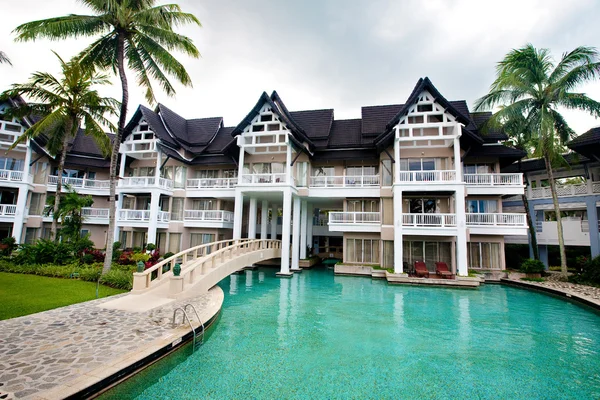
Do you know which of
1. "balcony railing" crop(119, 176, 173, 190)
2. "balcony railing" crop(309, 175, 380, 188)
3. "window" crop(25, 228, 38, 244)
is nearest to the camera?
"balcony railing" crop(309, 175, 380, 188)

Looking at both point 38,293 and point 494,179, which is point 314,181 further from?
point 38,293

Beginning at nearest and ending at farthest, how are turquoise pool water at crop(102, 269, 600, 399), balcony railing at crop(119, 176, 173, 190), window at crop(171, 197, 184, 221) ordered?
turquoise pool water at crop(102, 269, 600, 399), balcony railing at crop(119, 176, 173, 190), window at crop(171, 197, 184, 221)

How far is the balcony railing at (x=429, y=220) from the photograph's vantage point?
16562 millimetres

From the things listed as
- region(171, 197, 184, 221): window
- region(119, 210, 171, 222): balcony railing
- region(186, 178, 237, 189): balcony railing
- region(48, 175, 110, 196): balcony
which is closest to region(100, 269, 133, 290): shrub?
region(119, 210, 171, 222): balcony railing

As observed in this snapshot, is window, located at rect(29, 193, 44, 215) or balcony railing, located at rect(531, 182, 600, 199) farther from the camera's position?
window, located at rect(29, 193, 44, 215)

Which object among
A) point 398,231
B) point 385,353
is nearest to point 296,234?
point 398,231

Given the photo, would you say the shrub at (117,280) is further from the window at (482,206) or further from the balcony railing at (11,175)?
the window at (482,206)

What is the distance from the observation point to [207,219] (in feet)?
70.2

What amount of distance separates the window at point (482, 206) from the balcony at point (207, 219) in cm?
1687

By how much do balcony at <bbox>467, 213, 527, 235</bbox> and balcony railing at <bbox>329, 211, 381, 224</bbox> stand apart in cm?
557

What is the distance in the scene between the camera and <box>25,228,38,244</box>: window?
70.2 ft

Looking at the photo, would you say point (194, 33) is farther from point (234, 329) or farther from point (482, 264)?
point (482, 264)

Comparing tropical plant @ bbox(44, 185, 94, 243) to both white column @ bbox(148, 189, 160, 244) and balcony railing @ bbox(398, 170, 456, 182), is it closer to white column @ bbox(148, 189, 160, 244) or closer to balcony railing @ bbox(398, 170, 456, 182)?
white column @ bbox(148, 189, 160, 244)

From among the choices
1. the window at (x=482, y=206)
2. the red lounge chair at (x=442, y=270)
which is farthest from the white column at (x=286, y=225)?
the window at (x=482, y=206)
